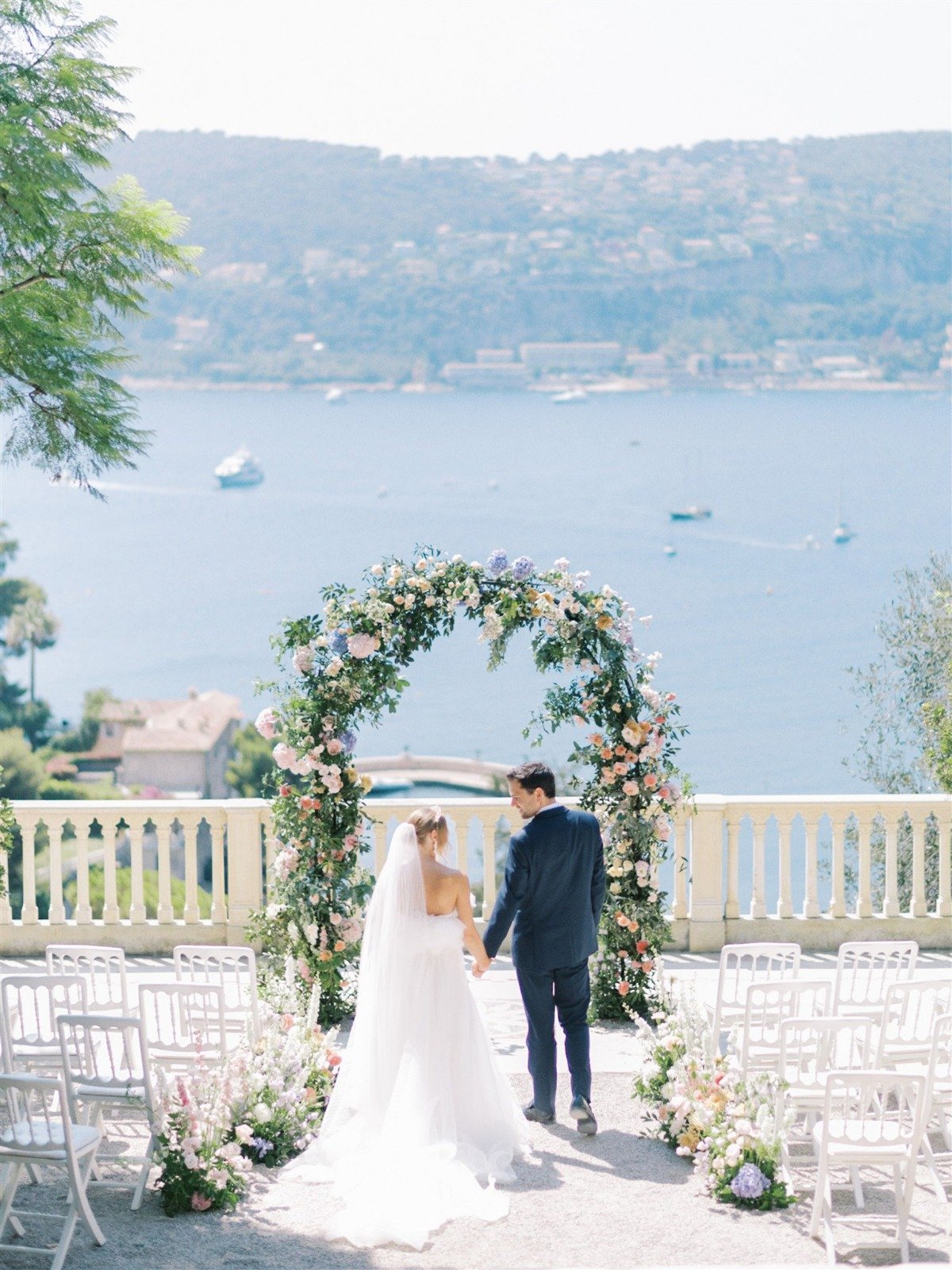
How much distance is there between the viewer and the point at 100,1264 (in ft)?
17.2

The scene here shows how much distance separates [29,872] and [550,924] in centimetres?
395

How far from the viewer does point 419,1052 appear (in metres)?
6.29

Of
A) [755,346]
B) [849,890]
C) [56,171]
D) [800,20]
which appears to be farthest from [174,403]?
[56,171]

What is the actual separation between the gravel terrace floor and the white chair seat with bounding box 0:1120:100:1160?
0.33 m

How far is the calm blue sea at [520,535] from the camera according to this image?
66.0 meters

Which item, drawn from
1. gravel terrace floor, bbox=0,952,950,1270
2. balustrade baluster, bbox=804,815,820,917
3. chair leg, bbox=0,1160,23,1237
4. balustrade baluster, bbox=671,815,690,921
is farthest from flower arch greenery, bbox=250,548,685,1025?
chair leg, bbox=0,1160,23,1237

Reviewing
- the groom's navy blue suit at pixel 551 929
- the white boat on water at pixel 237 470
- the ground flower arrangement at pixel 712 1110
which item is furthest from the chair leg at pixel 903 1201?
the white boat on water at pixel 237 470

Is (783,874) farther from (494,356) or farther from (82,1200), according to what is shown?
(494,356)

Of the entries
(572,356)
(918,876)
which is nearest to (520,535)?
(572,356)

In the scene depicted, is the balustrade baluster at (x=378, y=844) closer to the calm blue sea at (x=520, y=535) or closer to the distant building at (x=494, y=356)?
the calm blue sea at (x=520, y=535)

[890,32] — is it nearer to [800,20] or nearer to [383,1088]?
[800,20]

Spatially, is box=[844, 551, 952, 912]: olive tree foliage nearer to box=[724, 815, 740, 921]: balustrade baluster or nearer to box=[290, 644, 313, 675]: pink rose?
box=[724, 815, 740, 921]: balustrade baluster

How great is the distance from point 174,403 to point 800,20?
33831 millimetres

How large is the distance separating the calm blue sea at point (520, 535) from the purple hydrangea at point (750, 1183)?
51798mm
